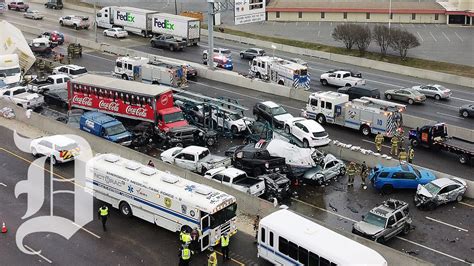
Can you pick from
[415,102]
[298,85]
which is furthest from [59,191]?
[415,102]

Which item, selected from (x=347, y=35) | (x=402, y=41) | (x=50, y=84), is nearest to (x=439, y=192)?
(x=50, y=84)

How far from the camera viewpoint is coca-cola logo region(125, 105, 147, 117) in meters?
40.8

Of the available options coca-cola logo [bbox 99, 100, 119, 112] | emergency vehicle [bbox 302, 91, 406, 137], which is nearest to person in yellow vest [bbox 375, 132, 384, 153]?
emergency vehicle [bbox 302, 91, 406, 137]

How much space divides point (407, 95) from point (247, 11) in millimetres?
16204

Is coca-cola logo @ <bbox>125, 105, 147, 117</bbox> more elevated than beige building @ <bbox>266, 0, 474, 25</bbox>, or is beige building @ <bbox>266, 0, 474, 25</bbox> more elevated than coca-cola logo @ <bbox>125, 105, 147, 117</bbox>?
beige building @ <bbox>266, 0, 474, 25</bbox>

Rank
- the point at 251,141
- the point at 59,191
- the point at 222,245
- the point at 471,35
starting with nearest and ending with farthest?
the point at 222,245
the point at 59,191
the point at 251,141
the point at 471,35

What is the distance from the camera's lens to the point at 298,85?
52.2 m

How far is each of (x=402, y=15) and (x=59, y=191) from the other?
68.4 meters

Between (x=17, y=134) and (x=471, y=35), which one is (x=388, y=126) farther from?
(x=471, y=35)

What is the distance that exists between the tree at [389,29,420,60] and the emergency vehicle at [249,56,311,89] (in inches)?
685

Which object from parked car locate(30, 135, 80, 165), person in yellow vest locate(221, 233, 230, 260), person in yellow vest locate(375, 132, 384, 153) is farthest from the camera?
person in yellow vest locate(375, 132, 384, 153)

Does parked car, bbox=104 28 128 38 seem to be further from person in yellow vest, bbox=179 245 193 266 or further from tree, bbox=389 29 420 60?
person in yellow vest, bbox=179 245 193 266

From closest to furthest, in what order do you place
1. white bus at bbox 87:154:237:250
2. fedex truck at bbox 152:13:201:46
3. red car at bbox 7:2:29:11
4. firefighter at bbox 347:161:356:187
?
white bus at bbox 87:154:237:250, firefighter at bbox 347:161:356:187, fedex truck at bbox 152:13:201:46, red car at bbox 7:2:29:11

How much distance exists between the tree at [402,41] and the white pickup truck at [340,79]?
14067 millimetres
